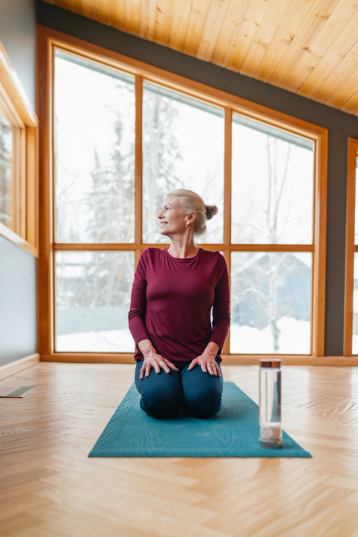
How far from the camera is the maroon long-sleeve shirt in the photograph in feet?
7.70

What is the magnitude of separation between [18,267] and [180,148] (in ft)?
6.02

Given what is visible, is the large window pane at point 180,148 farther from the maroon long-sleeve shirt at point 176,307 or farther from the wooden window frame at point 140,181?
the maroon long-sleeve shirt at point 176,307

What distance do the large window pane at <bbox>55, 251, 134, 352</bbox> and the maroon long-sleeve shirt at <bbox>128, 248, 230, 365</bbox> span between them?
205cm

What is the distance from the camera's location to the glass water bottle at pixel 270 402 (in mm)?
1723

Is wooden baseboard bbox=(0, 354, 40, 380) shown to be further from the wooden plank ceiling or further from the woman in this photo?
the wooden plank ceiling

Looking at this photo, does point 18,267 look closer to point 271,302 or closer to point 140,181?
point 140,181

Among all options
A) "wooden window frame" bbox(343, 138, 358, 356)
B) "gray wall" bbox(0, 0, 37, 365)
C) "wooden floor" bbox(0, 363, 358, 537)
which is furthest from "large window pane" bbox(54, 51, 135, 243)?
"wooden floor" bbox(0, 363, 358, 537)

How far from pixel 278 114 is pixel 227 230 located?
1.12m

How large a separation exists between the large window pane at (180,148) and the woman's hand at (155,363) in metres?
2.45

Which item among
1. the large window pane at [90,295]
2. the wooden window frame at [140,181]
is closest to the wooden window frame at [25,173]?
the wooden window frame at [140,181]

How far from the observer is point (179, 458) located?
5.44 ft

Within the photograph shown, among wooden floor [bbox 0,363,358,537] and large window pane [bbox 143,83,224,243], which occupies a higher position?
large window pane [bbox 143,83,224,243]

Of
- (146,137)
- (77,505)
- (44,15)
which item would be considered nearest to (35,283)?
(146,137)

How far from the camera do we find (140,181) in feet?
14.8
